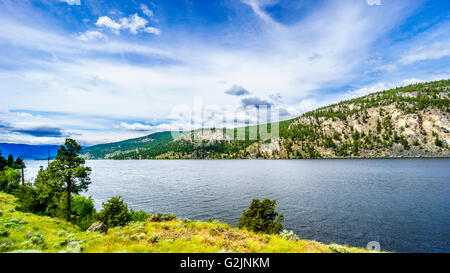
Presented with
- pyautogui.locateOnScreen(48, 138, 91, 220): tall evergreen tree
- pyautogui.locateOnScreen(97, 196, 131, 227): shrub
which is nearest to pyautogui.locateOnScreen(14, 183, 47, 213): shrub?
pyautogui.locateOnScreen(48, 138, 91, 220): tall evergreen tree

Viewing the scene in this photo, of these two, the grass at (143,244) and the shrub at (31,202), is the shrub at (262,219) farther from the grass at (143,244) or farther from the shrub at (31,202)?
the shrub at (31,202)

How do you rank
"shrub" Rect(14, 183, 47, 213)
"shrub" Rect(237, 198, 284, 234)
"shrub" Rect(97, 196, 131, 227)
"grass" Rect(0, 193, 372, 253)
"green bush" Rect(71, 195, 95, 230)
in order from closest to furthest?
1. "grass" Rect(0, 193, 372, 253)
2. "shrub" Rect(237, 198, 284, 234)
3. "shrub" Rect(97, 196, 131, 227)
4. "shrub" Rect(14, 183, 47, 213)
5. "green bush" Rect(71, 195, 95, 230)

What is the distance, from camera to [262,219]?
24.9 meters

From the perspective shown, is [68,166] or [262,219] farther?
[68,166]

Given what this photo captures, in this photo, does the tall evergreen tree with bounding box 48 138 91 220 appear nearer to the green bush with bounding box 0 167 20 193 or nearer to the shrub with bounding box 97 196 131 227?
the shrub with bounding box 97 196 131 227

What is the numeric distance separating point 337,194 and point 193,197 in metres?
42.4

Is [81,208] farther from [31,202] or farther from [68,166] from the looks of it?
[68,166]

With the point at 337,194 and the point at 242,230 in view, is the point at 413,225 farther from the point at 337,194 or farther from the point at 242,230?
the point at 242,230

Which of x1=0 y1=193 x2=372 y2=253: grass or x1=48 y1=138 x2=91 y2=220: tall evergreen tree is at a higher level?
x1=48 y1=138 x2=91 y2=220: tall evergreen tree

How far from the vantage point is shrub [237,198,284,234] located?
78.4 ft

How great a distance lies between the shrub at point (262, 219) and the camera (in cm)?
2389

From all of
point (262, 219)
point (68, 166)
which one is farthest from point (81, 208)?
point (262, 219)

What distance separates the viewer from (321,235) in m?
30.7
